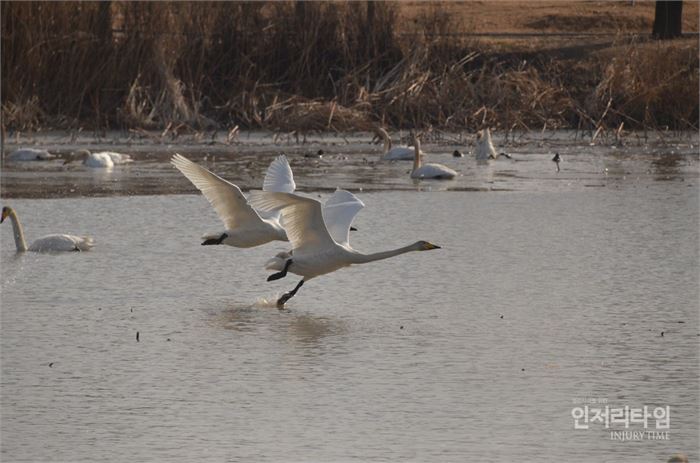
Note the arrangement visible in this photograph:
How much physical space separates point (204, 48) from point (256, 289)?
36.5 ft

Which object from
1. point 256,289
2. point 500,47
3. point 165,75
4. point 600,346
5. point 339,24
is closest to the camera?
point 600,346

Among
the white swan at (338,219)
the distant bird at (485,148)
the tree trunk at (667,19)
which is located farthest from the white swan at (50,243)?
the tree trunk at (667,19)

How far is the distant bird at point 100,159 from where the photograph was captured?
14.5 metres

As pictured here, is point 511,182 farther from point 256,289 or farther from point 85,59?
point 85,59

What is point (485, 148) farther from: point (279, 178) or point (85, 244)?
point (85, 244)

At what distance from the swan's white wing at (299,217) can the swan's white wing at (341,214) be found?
0.37 m

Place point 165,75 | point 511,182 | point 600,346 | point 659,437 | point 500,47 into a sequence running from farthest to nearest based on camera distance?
point 500,47 → point 165,75 → point 511,182 → point 600,346 → point 659,437

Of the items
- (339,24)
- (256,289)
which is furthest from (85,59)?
(256,289)

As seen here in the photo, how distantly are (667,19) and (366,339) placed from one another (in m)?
17.1

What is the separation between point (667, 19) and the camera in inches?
886

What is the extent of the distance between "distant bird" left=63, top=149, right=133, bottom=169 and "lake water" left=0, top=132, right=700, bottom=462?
9.17 feet

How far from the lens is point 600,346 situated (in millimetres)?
6574

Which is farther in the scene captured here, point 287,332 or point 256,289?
point 256,289

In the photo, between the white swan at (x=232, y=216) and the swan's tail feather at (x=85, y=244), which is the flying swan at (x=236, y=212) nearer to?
the white swan at (x=232, y=216)
